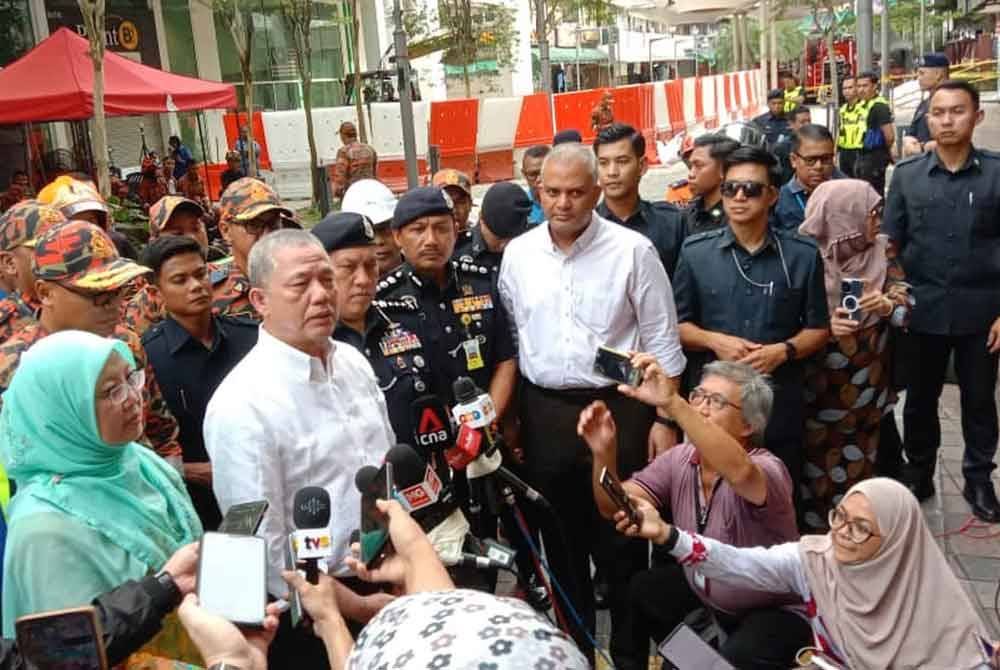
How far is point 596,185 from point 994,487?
304 centimetres

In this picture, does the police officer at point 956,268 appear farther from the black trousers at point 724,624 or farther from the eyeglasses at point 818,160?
the black trousers at point 724,624

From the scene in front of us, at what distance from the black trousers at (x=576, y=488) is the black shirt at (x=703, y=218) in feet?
5.53

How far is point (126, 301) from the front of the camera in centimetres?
421

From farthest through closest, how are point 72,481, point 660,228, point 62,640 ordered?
1. point 660,228
2. point 72,481
3. point 62,640

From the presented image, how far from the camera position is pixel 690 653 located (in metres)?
2.57

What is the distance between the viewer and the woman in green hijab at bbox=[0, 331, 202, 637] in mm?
2080

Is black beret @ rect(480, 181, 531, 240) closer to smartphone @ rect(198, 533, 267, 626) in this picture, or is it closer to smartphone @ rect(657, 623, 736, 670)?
smartphone @ rect(657, 623, 736, 670)

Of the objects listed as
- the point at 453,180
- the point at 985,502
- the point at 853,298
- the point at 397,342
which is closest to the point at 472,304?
the point at 397,342

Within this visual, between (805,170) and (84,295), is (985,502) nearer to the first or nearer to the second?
(805,170)

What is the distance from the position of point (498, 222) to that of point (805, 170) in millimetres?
1995

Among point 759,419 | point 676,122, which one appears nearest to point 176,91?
point 759,419

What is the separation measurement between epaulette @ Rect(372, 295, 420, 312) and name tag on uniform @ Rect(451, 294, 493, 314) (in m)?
0.17

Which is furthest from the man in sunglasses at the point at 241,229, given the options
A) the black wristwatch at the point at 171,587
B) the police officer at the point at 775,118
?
the police officer at the point at 775,118

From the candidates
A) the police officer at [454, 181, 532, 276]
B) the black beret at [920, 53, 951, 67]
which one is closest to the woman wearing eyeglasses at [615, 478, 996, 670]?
the police officer at [454, 181, 532, 276]
